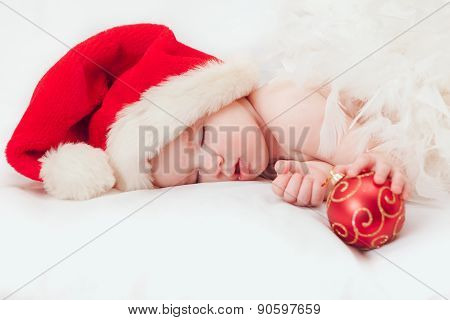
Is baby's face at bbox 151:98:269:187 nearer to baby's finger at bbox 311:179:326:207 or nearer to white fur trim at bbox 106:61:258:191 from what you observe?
white fur trim at bbox 106:61:258:191

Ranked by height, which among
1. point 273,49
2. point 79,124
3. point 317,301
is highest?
point 273,49

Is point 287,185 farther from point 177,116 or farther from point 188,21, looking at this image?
point 188,21

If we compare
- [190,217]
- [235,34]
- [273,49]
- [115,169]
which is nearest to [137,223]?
[190,217]

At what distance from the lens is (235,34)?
1.56 m

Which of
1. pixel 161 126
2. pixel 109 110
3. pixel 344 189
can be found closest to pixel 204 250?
pixel 344 189

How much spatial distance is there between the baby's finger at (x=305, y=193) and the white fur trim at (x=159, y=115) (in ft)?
0.92

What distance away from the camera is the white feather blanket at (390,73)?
3.37 ft

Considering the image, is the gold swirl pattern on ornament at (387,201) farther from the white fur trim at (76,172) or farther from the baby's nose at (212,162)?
the white fur trim at (76,172)

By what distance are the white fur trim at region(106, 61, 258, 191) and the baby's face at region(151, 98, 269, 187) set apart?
31 mm

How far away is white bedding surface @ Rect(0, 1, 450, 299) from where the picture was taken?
773 mm

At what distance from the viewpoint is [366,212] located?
82 cm

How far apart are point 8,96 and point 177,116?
0.70 m

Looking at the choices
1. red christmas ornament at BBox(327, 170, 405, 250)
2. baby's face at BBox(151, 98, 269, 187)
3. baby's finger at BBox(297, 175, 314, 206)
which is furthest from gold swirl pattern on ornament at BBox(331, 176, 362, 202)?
baby's face at BBox(151, 98, 269, 187)

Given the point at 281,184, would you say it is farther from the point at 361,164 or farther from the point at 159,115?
the point at 159,115
